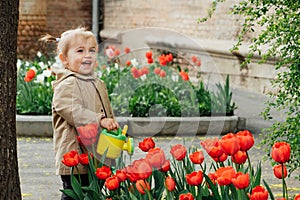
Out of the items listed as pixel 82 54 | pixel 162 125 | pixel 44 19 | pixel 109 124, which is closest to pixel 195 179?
pixel 109 124

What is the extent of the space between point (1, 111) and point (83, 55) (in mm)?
625

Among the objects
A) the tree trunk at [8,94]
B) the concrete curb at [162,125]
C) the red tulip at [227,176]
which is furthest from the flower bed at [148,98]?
the red tulip at [227,176]

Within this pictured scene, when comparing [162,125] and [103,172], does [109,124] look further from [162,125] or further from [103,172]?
[162,125]

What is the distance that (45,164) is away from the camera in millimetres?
7105

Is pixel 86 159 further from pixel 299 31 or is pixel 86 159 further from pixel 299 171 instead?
pixel 299 171

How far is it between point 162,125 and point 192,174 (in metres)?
5.33

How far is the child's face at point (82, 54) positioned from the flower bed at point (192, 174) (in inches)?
19.5

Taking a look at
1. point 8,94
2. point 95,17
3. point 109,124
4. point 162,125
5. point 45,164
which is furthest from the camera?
point 95,17

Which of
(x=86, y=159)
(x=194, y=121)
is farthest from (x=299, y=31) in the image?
(x=194, y=121)

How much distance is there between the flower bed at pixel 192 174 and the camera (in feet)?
10.6

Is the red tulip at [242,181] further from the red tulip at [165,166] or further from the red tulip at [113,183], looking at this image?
the red tulip at [113,183]

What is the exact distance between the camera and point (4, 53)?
3.99 metres

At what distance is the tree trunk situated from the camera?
13.1ft

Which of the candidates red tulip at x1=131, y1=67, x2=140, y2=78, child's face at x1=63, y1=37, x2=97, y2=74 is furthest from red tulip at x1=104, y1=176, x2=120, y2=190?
red tulip at x1=131, y1=67, x2=140, y2=78
